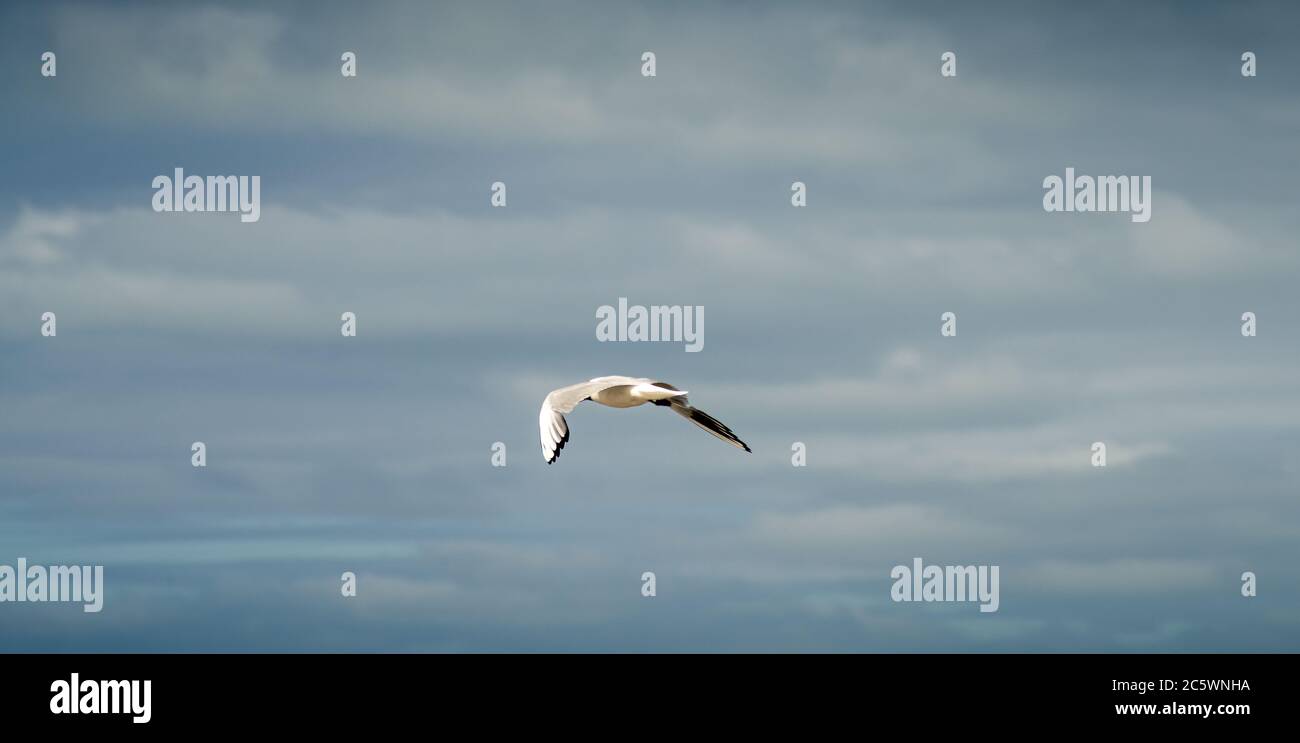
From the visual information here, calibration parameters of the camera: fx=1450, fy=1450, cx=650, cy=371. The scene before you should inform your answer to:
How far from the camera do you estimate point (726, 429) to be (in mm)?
34938

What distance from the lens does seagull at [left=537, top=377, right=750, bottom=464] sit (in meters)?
31.5

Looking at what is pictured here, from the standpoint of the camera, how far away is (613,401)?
33469 mm

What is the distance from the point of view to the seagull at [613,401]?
31483 millimetres
